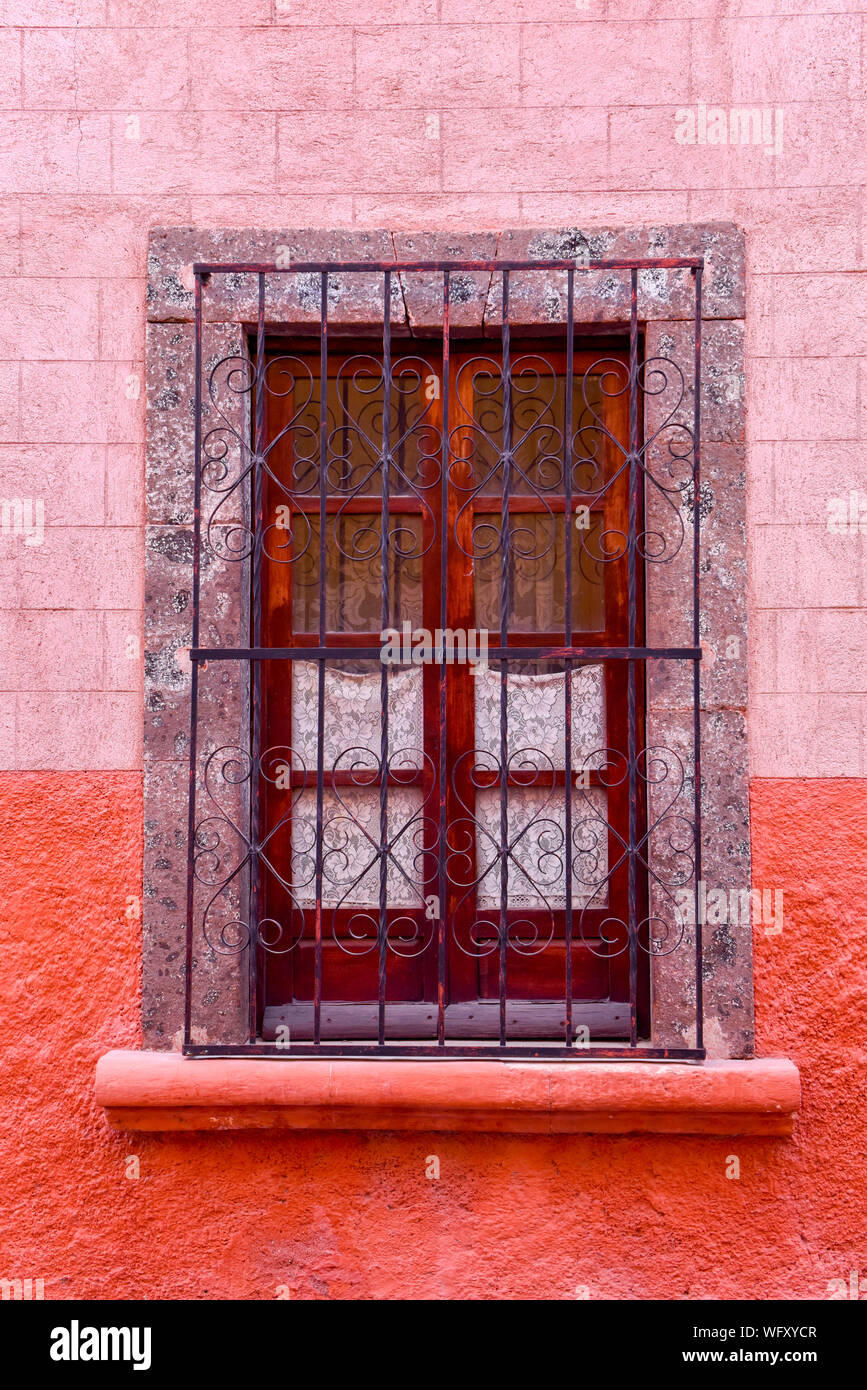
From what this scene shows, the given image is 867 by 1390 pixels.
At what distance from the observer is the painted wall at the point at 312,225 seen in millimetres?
2795

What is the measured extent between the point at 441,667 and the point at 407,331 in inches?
38.9

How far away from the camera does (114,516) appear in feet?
9.57

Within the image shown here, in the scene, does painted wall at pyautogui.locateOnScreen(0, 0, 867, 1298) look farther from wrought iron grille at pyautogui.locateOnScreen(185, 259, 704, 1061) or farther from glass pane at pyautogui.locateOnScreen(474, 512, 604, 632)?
glass pane at pyautogui.locateOnScreen(474, 512, 604, 632)

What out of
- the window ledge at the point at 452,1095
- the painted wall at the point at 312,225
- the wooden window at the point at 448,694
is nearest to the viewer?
the window ledge at the point at 452,1095

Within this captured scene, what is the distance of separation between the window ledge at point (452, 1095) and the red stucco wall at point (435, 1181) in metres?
0.09

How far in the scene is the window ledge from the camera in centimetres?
262

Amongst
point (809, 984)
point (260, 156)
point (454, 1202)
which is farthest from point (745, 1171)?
point (260, 156)

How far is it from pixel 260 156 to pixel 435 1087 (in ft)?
8.66

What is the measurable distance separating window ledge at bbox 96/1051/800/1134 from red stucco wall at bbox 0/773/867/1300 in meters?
0.09

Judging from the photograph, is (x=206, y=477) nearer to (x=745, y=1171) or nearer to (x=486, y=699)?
(x=486, y=699)

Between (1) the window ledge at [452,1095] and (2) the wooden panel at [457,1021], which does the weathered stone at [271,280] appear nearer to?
(2) the wooden panel at [457,1021]

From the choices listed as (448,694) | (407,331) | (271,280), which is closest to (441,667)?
(448,694)

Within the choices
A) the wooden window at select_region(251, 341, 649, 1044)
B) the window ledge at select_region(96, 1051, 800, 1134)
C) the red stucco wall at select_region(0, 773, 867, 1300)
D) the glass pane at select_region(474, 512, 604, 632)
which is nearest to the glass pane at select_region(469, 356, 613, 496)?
the wooden window at select_region(251, 341, 649, 1044)

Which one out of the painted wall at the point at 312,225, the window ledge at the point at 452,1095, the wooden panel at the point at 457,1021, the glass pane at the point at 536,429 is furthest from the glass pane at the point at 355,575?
the window ledge at the point at 452,1095
